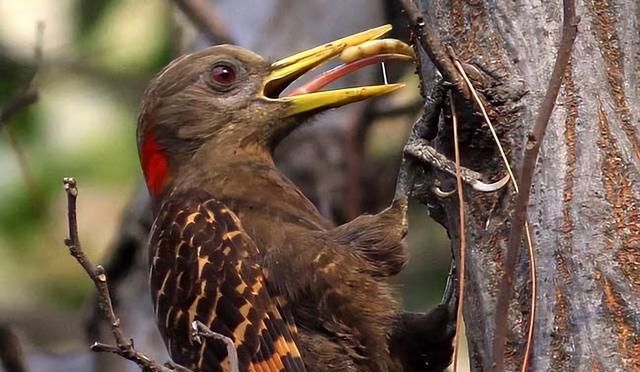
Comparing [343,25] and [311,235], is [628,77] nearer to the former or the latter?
[311,235]

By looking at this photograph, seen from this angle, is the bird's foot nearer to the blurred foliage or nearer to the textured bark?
the textured bark

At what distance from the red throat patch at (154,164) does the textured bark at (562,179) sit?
3.92ft

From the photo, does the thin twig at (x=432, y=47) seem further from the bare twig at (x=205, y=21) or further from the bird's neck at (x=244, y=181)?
the bare twig at (x=205, y=21)

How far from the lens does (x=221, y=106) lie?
144 inches

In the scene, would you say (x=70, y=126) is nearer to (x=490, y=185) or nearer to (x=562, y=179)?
(x=490, y=185)

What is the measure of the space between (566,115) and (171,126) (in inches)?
58.8

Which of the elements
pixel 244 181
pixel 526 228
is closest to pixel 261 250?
pixel 244 181

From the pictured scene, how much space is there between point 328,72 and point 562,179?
1054 millimetres

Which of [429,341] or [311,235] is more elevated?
[311,235]

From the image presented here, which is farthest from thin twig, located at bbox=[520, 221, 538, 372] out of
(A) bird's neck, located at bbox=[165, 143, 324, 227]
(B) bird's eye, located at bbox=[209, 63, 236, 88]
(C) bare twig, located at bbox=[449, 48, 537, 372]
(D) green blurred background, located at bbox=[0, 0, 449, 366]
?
(D) green blurred background, located at bbox=[0, 0, 449, 366]

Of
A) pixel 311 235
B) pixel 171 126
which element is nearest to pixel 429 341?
pixel 311 235

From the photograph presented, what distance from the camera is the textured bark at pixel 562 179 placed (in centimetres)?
240

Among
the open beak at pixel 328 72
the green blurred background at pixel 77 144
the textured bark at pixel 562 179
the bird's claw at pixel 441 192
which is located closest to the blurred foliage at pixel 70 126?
the green blurred background at pixel 77 144

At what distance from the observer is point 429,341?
131 inches
